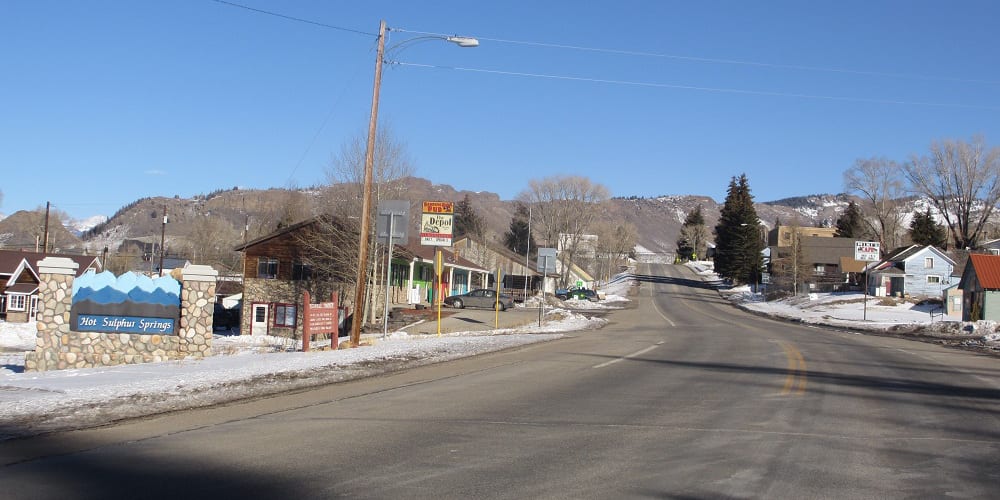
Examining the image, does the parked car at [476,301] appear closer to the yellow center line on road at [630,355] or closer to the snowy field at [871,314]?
the snowy field at [871,314]

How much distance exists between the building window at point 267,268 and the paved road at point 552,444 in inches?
1463

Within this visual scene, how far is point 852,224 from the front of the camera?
13250 cm

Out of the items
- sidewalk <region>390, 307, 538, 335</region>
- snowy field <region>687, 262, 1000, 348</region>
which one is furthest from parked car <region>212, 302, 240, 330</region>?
snowy field <region>687, 262, 1000, 348</region>

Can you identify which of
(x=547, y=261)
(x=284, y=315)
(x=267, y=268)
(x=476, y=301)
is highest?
(x=547, y=261)

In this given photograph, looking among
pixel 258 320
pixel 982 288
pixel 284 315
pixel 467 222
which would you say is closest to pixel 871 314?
pixel 982 288

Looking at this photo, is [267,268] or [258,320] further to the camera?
[267,268]

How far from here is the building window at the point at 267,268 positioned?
5025 centimetres

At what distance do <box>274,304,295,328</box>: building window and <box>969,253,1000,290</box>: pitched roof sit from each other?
141ft

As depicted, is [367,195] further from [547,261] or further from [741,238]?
[741,238]

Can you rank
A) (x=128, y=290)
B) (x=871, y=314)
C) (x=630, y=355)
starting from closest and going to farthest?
(x=630, y=355) → (x=128, y=290) → (x=871, y=314)

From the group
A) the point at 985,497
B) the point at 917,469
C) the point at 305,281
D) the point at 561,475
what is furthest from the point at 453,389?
the point at 305,281

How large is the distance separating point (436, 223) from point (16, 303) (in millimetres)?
49299

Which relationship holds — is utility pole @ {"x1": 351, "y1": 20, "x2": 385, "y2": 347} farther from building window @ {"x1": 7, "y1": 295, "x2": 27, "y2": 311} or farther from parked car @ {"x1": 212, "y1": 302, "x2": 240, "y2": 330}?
building window @ {"x1": 7, "y1": 295, "x2": 27, "y2": 311}

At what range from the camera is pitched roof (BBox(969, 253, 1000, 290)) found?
48.5 meters
